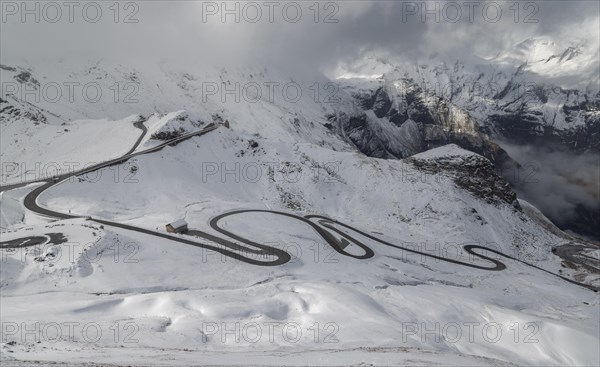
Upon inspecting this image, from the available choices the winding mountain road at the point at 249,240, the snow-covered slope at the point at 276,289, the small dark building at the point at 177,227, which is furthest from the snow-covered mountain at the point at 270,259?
the small dark building at the point at 177,227

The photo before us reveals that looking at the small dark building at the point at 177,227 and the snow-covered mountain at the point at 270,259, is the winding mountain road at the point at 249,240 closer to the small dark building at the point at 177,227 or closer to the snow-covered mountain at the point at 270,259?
the snow-covered mountain at the point at 270,259

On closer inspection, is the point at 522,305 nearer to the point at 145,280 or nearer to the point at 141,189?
the point at 145,280

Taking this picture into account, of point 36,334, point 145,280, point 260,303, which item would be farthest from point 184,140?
point 36,334

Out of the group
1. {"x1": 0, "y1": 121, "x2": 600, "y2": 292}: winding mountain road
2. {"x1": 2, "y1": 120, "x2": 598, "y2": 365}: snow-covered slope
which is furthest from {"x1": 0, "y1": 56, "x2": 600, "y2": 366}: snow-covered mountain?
{"x1": 0, "y1": 121, "x2": 600, "y2": 292}: winding mountain road

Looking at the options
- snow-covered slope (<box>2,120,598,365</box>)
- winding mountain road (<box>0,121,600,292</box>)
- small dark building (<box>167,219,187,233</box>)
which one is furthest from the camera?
small dark building (<box>167,219,187,233</box>)

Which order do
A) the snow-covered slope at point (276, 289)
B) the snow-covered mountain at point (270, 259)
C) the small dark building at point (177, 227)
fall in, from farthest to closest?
1. the small dark building at point (177, 227)
2. the snow-covered mountain at point (270, 259)
3. the snow-covered slope at point (276, 289)

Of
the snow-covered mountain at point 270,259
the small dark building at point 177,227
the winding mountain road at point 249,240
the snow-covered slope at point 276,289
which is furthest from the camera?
the small dark building at point 177,227

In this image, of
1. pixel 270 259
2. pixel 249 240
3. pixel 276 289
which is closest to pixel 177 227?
pixel 249 240

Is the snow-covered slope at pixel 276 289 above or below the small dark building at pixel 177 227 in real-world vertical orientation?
below

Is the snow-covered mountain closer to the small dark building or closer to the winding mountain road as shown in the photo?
the winding mountain road
